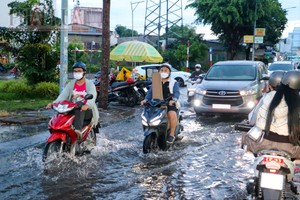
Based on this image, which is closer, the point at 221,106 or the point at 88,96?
the point at 88,96

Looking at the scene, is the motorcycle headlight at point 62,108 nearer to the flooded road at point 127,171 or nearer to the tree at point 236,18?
the flooded road at point 127,171

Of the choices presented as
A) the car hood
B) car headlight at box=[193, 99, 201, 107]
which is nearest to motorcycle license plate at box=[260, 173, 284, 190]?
the car hood

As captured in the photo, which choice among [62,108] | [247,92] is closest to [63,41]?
[247,92]

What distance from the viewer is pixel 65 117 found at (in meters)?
6.72

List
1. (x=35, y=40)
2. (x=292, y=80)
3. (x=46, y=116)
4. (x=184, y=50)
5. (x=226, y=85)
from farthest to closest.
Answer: (x=184, y=50) < (x=35, y=40) < (x=226, y=85) < (x=46, y=116) < (x=292, y=80)

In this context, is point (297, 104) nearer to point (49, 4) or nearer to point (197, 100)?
point (197, 100)

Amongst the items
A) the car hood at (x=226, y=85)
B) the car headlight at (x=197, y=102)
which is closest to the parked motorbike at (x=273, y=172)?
the car hood at (x=226, y=85)

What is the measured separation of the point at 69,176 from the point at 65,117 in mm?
974

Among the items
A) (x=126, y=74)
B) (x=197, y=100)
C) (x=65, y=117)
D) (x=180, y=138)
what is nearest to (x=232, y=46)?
(x=126, y=74)

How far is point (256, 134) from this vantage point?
4.34 meters

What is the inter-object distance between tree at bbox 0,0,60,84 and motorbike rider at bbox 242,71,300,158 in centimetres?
1223

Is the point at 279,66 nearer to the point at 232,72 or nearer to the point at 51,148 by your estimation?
the point at 232,72

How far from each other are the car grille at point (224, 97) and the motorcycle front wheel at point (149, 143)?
4733mm

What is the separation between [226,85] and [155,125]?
5313 mm
